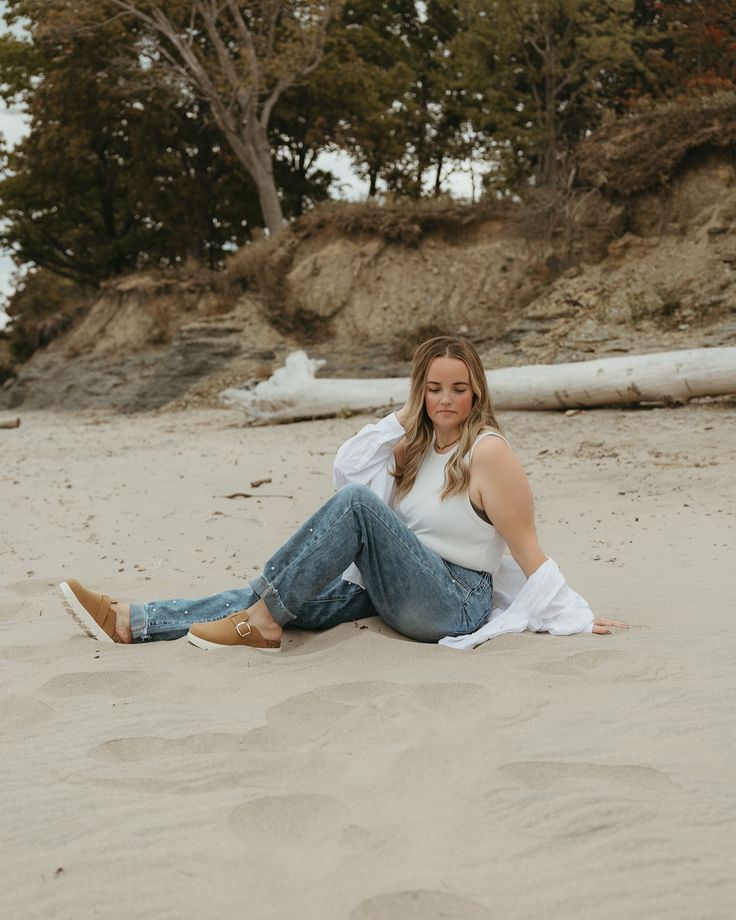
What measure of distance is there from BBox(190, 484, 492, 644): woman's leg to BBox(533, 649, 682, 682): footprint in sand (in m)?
0.53

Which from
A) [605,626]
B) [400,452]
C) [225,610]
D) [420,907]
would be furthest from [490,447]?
[420,907]

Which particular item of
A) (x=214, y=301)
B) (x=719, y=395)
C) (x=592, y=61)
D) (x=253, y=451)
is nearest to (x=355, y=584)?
(x=253, y=451)

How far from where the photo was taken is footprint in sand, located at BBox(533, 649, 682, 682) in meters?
3.34

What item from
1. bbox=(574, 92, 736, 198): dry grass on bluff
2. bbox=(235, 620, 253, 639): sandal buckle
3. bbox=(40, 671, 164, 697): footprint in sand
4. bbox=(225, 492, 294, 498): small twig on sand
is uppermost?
bbox=(574, 92, 736, 198): dry grass on bluff

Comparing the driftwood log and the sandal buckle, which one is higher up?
the driftwood log

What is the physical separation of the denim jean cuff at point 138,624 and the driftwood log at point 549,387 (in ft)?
25.9

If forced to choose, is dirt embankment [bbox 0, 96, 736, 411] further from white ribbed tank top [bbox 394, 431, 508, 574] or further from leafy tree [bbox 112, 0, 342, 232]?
white ribbed tank top [bbox 394, 431, 508, 574]

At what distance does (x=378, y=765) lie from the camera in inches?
106

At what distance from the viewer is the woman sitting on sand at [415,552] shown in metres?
3.76

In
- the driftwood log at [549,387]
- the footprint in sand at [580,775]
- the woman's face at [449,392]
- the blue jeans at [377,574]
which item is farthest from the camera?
the driftwood log at [549,387]

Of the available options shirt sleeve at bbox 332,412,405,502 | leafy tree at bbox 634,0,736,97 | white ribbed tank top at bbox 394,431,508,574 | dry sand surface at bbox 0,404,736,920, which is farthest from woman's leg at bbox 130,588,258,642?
leafy tree at bbox 634,0,736,97

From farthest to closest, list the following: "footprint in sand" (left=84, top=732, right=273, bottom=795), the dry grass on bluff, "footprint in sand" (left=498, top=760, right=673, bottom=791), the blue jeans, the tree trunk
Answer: the tree trunk
the dry grass on bluff
the blue jeans
"footprint in sand" (left=84, top=732, right=273, bottom=795)
"footprint in sand" (left=498, top=760, right=673, bottom=791)

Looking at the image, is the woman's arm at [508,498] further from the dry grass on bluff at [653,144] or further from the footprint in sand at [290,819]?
the dry grass on bluff at [653,144]

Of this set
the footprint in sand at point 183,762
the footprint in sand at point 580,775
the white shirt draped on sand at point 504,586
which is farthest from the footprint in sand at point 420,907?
the white shirt draped on sand at point 504,586
